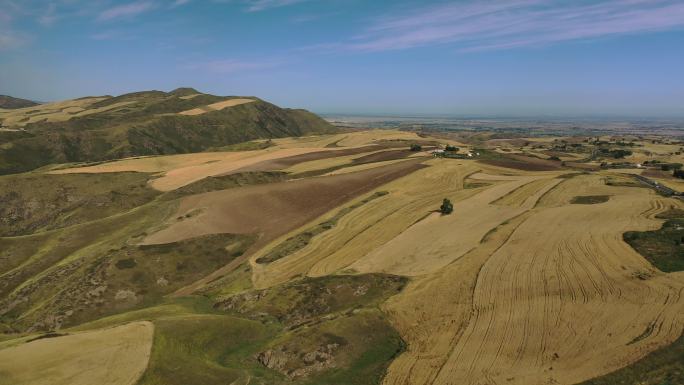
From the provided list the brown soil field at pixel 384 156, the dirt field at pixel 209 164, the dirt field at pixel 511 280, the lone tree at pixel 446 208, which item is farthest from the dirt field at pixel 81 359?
the brown soil field at pixel 384 156

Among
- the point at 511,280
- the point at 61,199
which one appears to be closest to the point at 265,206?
the point at 511,280

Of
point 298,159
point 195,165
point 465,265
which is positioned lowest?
point 465,265

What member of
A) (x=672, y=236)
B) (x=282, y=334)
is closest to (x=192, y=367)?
(x=282, y=334)

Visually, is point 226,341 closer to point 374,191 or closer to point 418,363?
point 418,363

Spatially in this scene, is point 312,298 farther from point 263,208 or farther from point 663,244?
point 663,244

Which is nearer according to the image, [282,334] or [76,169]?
[282,334]

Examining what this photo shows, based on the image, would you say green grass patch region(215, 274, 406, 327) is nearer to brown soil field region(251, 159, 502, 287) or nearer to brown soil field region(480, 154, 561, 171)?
brown soil field region(251, 159, 502, 287)

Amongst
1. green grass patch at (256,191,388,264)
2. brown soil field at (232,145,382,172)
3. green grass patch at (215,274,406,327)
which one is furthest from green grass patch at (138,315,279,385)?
brown soil field at (232,145,382,172)

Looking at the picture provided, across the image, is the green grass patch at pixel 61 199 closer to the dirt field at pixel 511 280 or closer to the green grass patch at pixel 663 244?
the dirt field at pixel 511 280
